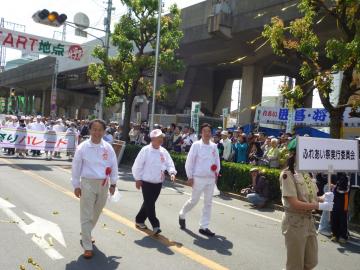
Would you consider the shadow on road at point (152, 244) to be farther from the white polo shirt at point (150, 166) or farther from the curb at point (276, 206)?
the curb at point (276, 206)

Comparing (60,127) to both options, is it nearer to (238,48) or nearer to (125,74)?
(125,74)

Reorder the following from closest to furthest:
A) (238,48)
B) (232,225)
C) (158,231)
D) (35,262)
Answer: (35,262) < (158,231) < (232,225) < (238,48)

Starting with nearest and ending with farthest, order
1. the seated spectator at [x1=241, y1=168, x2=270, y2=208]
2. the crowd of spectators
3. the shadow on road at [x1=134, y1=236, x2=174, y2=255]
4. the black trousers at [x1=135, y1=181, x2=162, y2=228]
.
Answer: the shadow on road at [x1=134, y1=236, x2=174, y2=255], the black trousers at [x1=135, y1=181, x2=162, y2=228], the seated spectator at [x1=241, y1=168, x2=270, y2=208], the crowd of spectators

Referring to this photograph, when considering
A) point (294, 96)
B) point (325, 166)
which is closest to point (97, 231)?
point (325, 166)

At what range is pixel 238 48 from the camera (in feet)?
82.0

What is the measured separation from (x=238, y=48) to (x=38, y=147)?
1135cm

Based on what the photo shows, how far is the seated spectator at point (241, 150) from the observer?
1526 cm

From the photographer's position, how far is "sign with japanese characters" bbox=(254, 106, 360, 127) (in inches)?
686

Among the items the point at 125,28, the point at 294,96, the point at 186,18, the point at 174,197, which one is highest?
the point at 186,18

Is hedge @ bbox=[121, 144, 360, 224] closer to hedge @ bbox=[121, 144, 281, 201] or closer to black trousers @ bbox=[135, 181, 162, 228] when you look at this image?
hedge @ bbox=[121, 144, 281, 201]

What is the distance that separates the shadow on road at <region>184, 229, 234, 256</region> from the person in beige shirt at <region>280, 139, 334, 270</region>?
2266mm

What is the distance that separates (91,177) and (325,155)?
295 cm

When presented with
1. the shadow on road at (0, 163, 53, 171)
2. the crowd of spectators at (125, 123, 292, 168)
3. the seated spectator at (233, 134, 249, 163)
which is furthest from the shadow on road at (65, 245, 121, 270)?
the shadow on road at (0, 163, 53, 171)

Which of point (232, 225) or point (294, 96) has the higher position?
point (294, 96)
